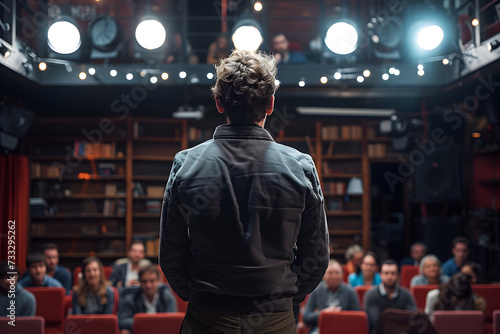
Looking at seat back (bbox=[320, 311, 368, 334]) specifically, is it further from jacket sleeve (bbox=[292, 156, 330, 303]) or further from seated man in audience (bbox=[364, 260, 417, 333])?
jacket sleeve (bbox=[292, 156, 330, 303])

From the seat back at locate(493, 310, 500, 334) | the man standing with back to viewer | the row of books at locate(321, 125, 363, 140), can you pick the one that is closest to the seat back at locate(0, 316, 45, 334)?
the man standing with back to viewer

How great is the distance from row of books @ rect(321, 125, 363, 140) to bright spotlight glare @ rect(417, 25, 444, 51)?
233cm

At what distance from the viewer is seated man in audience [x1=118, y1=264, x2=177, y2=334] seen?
171 inches

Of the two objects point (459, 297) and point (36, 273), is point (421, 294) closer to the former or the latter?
point (459, 297)

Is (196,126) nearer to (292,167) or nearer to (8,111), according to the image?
(8,111)

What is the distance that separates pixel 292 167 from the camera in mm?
1194

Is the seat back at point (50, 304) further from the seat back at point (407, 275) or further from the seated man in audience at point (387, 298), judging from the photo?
the seat back at point (407, 275)

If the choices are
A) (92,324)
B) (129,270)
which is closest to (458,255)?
(129,270)

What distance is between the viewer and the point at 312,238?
47.9 inches

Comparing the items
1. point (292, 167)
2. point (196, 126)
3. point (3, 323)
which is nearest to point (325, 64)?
point (196, 126)

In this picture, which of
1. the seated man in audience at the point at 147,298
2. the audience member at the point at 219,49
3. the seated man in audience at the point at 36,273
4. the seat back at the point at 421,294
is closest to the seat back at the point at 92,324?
the seated man in audience at the point at 147,298

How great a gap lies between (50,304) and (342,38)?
3.93 m

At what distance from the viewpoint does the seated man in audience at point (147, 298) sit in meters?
4.33

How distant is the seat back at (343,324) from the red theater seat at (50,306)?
6.90ft
